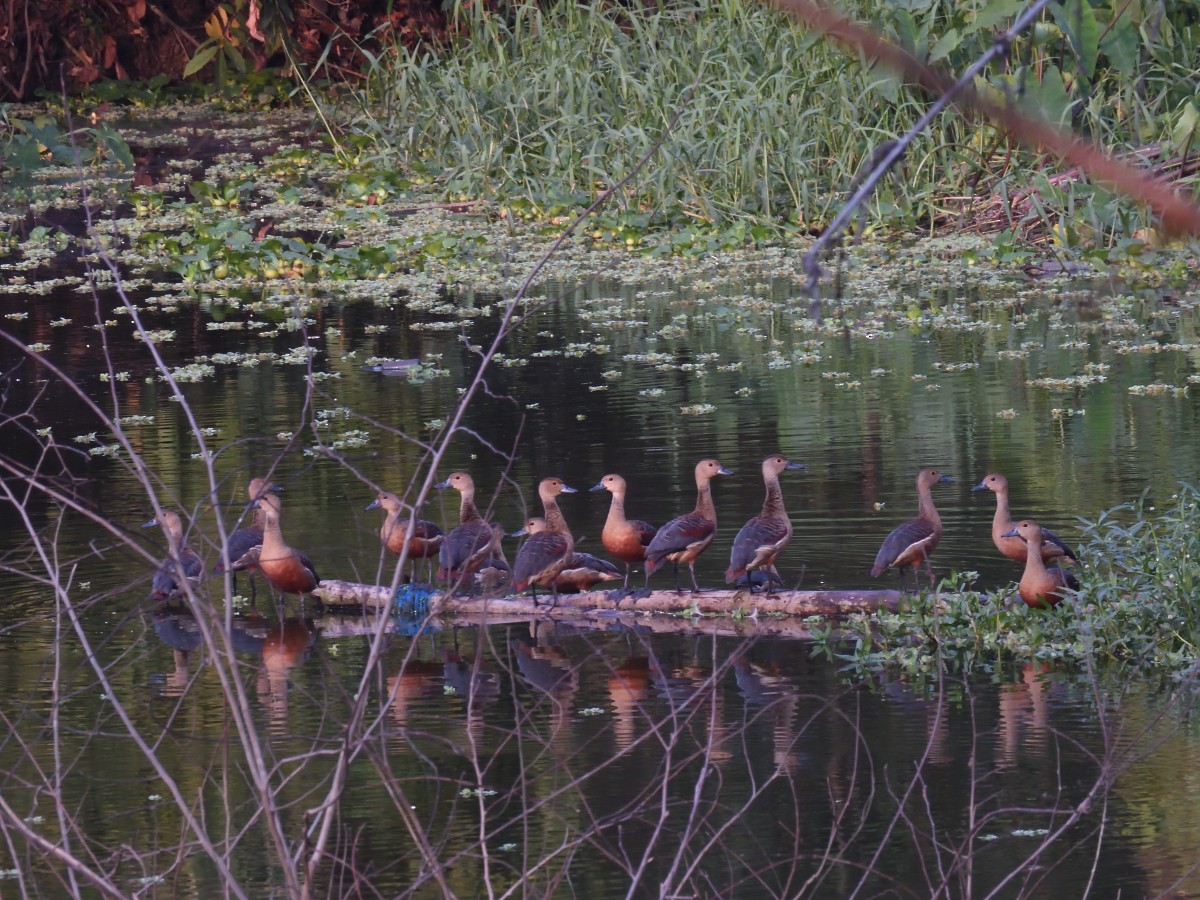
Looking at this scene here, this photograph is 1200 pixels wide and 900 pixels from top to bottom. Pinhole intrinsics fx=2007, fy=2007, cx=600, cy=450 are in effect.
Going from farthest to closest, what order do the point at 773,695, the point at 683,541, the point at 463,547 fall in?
1. the point at 463,547
2. the point at 683,541
3. the point at 773,695

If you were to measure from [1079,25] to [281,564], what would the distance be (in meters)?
8.92

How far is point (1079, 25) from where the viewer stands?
13.7 meters

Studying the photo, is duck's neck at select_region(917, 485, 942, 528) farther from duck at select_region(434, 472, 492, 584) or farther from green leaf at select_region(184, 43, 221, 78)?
green leaf at select_region(184, 43, 221, 78)

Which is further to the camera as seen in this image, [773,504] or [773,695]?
[773,504]

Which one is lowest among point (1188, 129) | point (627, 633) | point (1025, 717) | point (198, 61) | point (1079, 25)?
point (1025, 717)

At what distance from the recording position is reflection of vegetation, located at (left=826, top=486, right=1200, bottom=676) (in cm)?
581

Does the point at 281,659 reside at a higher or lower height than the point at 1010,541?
lower

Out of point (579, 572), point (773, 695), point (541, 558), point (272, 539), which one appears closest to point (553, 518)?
point (579, 572)

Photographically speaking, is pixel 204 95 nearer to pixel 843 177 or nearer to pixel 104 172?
pixel 104 172

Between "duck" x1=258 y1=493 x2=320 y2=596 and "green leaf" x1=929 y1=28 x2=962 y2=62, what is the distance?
26.9 ft

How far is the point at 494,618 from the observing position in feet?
22.3

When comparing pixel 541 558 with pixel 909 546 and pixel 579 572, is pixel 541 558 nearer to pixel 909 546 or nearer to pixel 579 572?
pixel 579 572

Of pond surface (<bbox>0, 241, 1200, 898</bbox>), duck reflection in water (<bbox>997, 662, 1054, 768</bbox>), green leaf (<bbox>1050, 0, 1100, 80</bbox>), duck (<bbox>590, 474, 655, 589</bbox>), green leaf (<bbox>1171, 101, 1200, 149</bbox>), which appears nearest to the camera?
pond surface (<bbox>0, 241, 1200, 898</bbox>)

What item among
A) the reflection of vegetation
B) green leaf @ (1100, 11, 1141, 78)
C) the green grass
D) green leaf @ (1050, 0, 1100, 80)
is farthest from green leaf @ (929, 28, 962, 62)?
the reflection of vegetation
